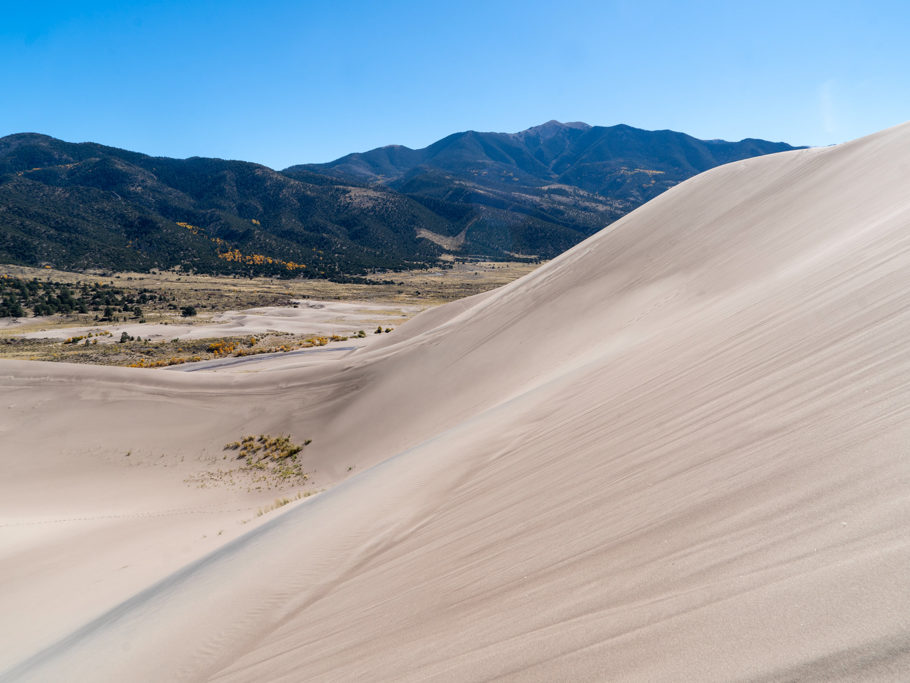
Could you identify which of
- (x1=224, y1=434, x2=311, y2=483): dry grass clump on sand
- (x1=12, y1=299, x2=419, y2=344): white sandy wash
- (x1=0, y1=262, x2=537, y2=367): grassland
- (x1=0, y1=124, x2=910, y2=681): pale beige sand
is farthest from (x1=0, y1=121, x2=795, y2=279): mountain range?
(x1=0, y1=124, x2=910, y2=681): pale beige sand

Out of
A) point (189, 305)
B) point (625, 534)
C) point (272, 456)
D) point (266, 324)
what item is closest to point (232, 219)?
point (189, 305)

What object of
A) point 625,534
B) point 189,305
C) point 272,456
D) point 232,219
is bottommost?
point 272,456

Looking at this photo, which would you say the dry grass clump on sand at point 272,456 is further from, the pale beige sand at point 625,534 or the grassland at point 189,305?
the grassland at point 189,305

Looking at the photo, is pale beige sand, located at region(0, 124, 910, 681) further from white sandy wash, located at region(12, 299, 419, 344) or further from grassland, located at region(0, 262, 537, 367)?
white sandy wash, located at region(12, 299, 419, 344)

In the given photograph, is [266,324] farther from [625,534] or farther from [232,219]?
[232,219]

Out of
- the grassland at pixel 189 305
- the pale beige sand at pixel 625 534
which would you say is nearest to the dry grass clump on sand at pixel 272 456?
the pale beige sand at pixel 625 534

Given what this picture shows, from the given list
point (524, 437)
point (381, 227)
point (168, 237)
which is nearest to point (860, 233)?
point (524, 437)

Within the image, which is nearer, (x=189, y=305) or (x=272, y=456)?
(x=272, y=456)

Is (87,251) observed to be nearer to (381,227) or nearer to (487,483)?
(381,227)
